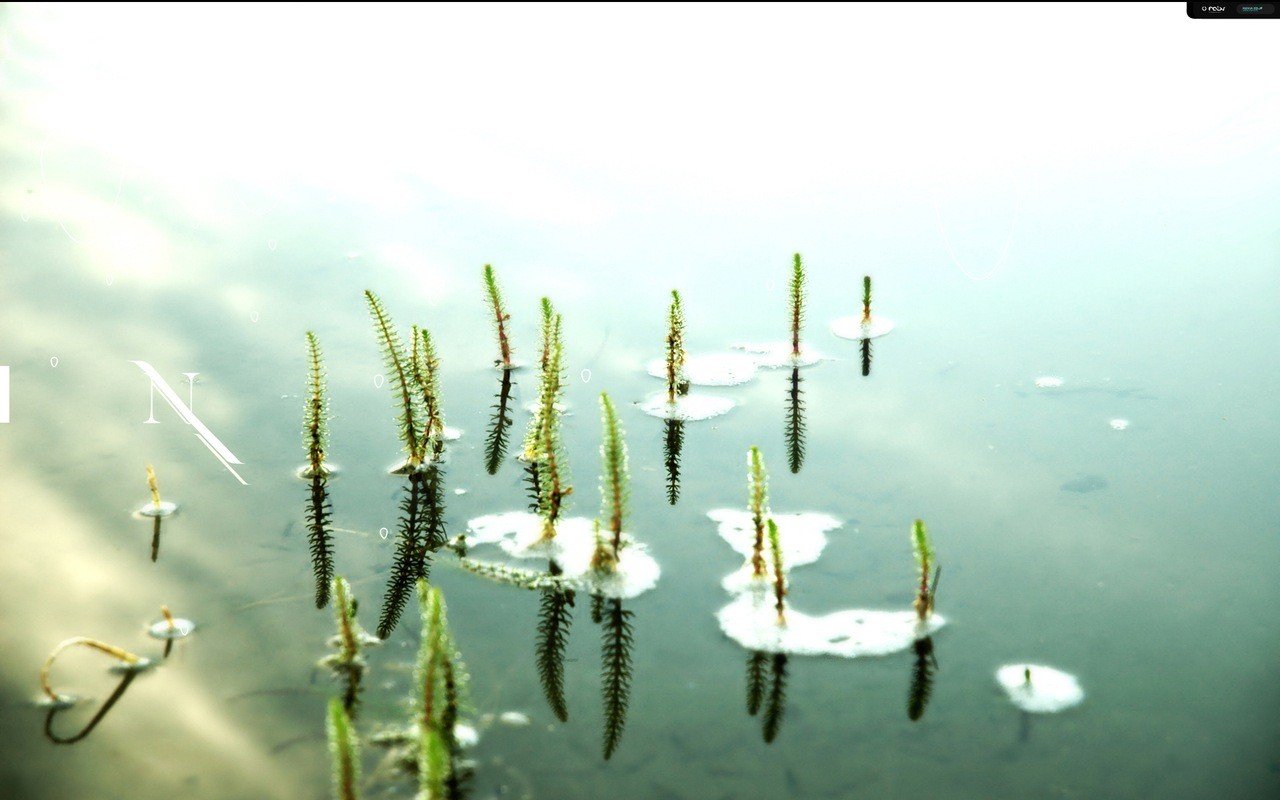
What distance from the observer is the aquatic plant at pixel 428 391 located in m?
4.22

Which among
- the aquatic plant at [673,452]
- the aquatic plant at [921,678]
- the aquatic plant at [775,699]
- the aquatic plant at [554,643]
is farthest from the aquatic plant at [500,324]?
the aquatic plant at [921,678]

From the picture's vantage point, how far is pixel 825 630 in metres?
3.30

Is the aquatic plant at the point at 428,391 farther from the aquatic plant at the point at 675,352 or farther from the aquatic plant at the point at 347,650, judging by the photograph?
the aquatic plant at the point at 347,650

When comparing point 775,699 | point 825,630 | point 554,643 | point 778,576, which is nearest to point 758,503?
point 778,576

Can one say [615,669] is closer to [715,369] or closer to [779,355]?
[715,369]

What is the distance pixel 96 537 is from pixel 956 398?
291 centimetres

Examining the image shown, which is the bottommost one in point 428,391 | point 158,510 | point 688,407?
point 158,510

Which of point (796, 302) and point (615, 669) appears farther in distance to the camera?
point (796, 302)

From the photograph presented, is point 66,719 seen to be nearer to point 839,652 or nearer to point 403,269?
point 839,652

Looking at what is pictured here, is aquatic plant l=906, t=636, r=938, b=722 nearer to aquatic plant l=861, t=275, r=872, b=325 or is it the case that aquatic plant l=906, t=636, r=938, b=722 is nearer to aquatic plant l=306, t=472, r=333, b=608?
aquatic plant l=306, t=472, r=333, b=608

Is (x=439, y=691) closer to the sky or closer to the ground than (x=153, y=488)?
closer to the ground

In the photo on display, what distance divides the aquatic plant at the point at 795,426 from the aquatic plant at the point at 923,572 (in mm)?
803

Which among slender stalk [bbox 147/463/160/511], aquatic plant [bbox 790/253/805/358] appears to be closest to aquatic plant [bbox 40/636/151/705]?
slender stalk [bbox 147/463/160/511]

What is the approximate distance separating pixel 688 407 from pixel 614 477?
1207 mm
